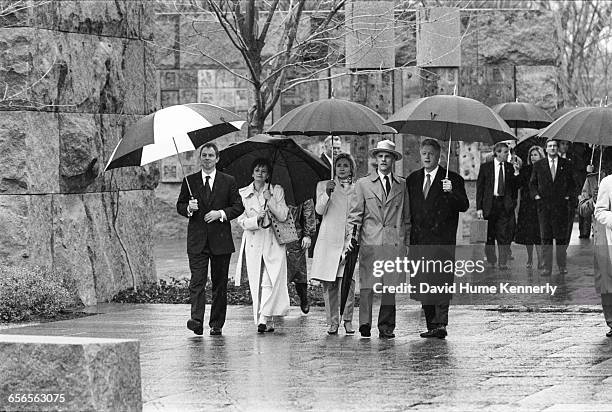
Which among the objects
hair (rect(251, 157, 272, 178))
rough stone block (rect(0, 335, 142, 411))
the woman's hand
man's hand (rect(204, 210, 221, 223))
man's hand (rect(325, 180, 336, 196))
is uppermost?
hair (rect(251, 157, 272, 178))

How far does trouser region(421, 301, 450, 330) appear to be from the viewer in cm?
1302

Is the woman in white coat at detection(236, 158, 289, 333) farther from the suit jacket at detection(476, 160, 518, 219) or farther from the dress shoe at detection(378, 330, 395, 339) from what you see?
the suit jacket at detection(476, 160, 518, 219)

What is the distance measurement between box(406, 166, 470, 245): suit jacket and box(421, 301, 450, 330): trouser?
577 mm

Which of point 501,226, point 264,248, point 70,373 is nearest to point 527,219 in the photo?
point 501,226

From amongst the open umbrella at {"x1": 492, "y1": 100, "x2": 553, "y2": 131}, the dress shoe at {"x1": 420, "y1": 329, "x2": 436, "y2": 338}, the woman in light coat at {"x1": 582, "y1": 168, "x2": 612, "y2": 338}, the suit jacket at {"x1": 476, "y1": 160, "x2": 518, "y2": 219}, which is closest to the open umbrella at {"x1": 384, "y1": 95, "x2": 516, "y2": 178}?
the woman in light coat at {"x1": 582, "y1": 168, "x2": 612, "y2": 338}

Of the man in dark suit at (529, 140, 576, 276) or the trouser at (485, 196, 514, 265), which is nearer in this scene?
the man in dark suit at (529, 140, 576, 276)

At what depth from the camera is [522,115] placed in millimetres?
21391

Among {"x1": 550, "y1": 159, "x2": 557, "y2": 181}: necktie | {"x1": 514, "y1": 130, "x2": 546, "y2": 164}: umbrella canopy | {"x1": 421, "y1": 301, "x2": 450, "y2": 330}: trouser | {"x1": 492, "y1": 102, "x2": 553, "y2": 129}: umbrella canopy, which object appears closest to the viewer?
{"x1": 421, "y1": 301, "x2": 450, "y2": 330}: trouser

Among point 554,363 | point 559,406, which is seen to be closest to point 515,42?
point 554,363

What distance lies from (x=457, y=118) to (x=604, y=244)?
5.91 ft

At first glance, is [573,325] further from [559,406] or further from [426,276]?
[559,406]

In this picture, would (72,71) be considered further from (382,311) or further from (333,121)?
(382,311)

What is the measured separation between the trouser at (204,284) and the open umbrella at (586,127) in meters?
3.42

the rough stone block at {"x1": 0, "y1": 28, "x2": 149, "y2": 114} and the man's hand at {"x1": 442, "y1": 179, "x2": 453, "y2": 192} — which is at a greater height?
the rough stone block at {"x1": 0, "y1": 28, "x2": 149, "y2": 114}
